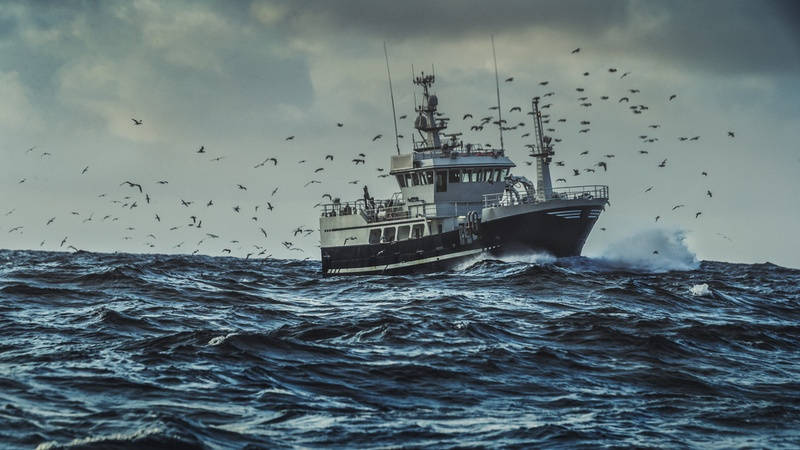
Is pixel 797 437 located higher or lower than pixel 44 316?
lower

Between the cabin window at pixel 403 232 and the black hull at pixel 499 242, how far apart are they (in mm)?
1562

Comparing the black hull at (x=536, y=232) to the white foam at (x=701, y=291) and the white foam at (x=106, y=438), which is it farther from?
the white foam at (x=106, y=438)

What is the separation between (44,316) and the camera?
2633cm

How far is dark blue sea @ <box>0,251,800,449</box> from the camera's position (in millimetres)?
14023

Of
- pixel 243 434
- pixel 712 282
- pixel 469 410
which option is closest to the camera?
pixel 243 434

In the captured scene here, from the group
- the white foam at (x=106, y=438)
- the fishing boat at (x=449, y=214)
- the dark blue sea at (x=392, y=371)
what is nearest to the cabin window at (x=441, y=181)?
the fishing boat at (x=449, y=214)

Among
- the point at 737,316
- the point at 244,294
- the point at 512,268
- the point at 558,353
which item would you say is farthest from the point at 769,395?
the point at 512,268

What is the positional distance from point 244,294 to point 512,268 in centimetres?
1659

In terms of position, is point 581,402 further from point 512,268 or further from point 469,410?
point 512,268

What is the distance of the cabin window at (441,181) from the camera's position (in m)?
57.5

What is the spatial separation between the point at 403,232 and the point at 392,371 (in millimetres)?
39287

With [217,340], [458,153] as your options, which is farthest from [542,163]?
[217,340]

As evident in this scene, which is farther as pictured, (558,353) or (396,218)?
(396,218)

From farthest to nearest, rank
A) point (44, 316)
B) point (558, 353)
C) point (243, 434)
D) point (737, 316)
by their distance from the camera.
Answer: point (737, 316)
point (44, 316)
point (558, 353)
point (243, 434)
